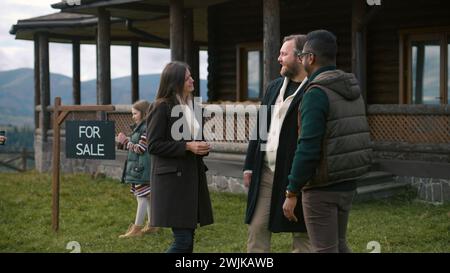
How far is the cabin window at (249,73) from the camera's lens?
17.6 metres

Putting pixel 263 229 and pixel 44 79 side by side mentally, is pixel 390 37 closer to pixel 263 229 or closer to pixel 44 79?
pixel 44 79

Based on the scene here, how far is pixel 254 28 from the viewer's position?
17156mm

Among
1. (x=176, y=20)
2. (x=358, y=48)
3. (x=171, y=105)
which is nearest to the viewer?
(x=171, y=105)

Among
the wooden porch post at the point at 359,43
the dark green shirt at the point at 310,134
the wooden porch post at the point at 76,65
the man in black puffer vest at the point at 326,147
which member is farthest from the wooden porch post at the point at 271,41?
the wooden porch post at the point at 76,65

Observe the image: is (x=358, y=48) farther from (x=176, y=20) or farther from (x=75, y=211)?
(x=75, y=211)

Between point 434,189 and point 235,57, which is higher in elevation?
point 235,57

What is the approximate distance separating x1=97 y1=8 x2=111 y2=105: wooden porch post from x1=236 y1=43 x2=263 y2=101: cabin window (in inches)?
126

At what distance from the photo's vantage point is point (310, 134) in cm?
461

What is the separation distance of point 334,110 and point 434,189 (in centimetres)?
767

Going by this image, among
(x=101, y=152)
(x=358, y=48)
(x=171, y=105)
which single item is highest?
(x=358, y=48)

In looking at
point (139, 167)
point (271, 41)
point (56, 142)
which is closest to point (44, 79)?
point (271, 41)

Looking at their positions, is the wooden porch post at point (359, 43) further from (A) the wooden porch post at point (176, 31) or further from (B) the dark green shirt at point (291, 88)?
(B) the dark green shirt at point (291, 88)

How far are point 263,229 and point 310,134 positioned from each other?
108cm

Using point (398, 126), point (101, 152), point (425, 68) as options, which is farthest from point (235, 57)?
point (101, 152)
